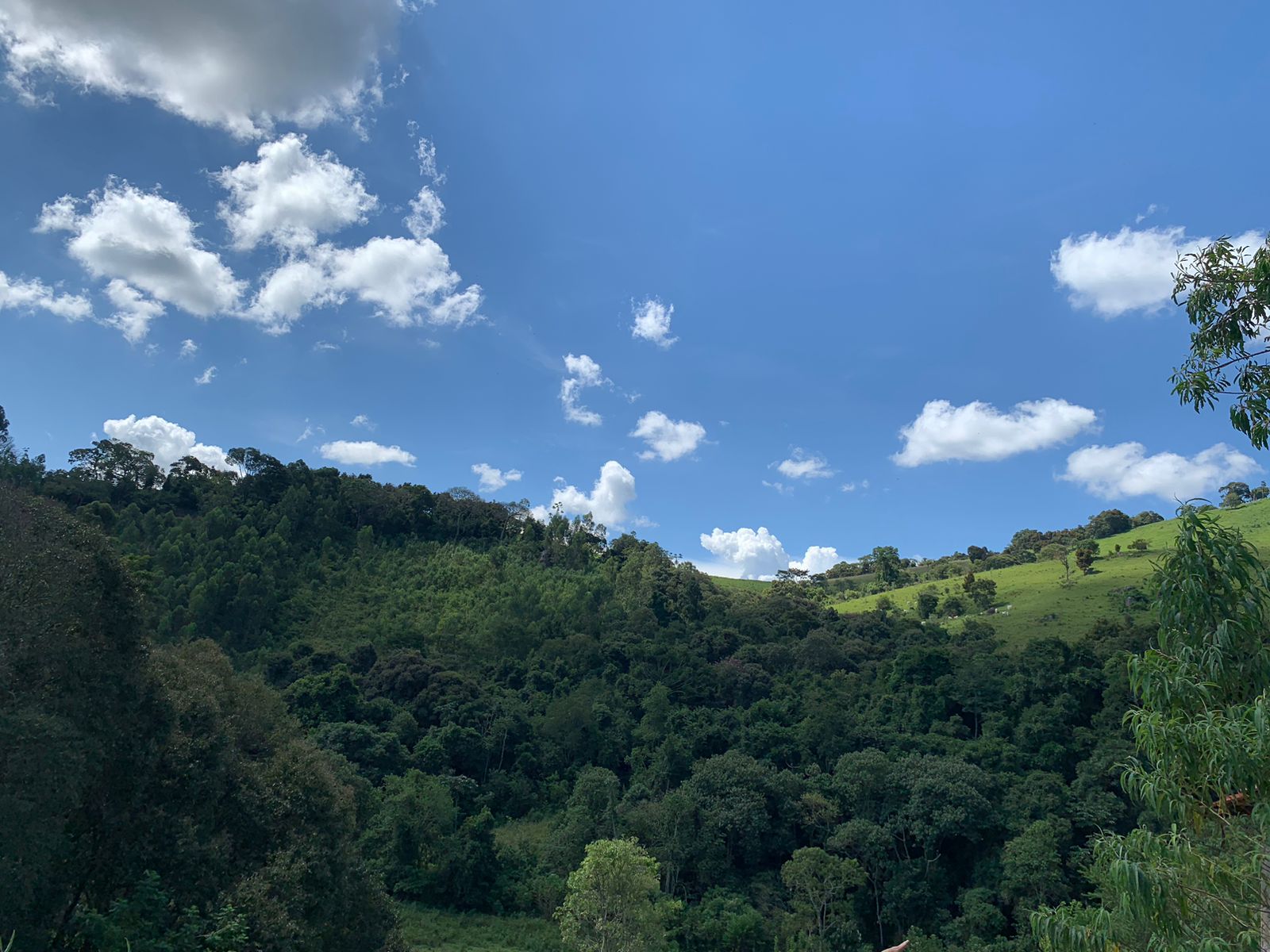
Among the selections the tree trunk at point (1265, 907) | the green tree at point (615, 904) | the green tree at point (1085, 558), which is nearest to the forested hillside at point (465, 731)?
the green tree at point (615, 904)

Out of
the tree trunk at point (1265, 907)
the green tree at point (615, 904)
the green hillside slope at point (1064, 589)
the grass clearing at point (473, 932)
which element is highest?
the green hillside slope at point (1064, 589)

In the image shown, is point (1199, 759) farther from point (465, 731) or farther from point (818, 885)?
point (465, 731)

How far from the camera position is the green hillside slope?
1982 inches

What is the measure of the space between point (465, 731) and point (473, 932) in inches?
506

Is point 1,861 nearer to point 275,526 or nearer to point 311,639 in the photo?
point 311,639

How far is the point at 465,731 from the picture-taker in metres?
38.0

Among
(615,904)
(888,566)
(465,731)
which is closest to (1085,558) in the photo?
(888,566)

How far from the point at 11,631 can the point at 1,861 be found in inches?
129

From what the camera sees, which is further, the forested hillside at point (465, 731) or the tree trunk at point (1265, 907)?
the forested hillside at point (465, 731)

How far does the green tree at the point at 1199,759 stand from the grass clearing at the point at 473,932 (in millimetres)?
24126

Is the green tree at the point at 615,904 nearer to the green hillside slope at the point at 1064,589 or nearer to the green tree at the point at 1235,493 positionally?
the green hillside slope at the point at 1064,589

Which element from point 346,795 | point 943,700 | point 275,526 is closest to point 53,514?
point 346,795

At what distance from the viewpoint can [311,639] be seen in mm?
46375

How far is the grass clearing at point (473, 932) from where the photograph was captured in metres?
24.3
